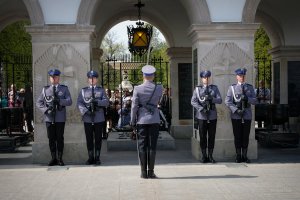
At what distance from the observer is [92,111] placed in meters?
10.6

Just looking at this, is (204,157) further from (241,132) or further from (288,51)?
(288,51)

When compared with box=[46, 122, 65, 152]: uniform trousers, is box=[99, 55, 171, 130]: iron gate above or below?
above

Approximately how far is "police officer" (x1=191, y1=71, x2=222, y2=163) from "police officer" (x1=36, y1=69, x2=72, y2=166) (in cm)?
243

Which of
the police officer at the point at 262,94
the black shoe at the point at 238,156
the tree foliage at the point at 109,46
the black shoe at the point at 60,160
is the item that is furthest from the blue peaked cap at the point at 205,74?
the tree foliage at the point at 109,46

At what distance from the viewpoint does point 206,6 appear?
11227 millimetres

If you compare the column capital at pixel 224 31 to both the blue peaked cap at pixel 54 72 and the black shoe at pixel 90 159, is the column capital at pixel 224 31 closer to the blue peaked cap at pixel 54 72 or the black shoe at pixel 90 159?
the blue peaked cap at pixel 54 72

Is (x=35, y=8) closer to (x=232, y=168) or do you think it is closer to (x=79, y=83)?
(x=79, y=83)

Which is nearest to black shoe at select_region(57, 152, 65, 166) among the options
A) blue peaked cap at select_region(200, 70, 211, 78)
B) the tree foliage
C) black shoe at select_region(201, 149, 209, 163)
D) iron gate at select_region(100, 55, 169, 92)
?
black shoe at select_region(201, 149, 209, 163)

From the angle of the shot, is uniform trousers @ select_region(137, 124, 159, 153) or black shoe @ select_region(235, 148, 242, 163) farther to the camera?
black shoe @ select_region(235, 148, 242, 163)

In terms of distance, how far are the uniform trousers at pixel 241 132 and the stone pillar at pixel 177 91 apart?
5.68 m

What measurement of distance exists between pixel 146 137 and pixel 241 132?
2579 millimetres

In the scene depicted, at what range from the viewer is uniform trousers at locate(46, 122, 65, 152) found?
10648 millimetres

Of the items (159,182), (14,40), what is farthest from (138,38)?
(14,40)

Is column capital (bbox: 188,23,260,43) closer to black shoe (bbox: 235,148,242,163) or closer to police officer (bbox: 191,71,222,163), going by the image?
police officer (bbox: 191,71,222,163)
